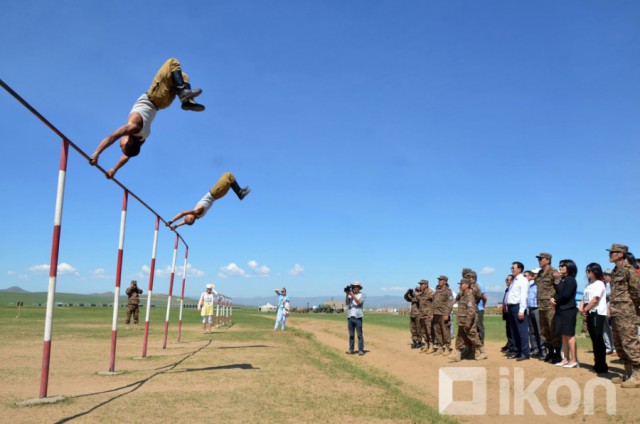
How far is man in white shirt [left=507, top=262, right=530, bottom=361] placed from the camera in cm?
1291

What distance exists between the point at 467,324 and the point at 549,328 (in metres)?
2.05

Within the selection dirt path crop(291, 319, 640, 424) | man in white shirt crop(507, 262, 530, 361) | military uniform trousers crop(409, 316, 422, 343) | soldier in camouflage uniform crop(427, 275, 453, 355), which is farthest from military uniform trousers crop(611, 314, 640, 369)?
military uniform trousers crop(409, 316, 422, 343)

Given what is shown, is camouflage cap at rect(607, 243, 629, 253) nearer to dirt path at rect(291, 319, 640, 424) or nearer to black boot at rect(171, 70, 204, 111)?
dirt path at rect(291, 319, 640, 424)

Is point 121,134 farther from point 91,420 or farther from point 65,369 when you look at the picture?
point 65,369

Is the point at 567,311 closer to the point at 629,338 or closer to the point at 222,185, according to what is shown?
the point at 629,338

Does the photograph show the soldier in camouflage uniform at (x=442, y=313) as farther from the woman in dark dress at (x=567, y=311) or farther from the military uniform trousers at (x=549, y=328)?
the woman in dark dress at (x=567, y=311)

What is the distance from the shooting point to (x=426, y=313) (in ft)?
54.2

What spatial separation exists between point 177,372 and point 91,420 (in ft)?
13.5

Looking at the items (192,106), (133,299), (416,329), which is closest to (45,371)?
(192,106)

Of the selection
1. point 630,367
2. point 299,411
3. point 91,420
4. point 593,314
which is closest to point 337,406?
point 299,411

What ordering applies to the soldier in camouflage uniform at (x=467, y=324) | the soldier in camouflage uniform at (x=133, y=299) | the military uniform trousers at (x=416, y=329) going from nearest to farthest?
1. the soldier in camouflage uniform at (x=467, y=324)
2. the military uniform trousers at (x=416, y=329)
3. the soldier in camouflage uniform at (x=133, y=299)

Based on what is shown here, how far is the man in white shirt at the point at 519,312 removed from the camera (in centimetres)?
1291

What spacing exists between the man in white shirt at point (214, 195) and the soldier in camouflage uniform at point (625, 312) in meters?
7.98

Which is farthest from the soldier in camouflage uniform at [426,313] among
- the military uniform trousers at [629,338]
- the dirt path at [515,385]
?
the military uniform trousers at [629,338]
